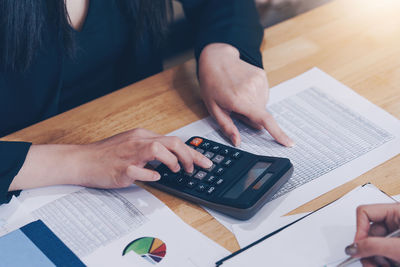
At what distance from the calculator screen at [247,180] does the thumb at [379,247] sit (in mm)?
166

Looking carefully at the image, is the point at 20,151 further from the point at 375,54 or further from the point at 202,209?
the point at 375,54

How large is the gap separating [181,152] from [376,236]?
0.28 metres

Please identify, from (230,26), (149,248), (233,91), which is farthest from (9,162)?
(230,26)

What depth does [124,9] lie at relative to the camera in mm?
963

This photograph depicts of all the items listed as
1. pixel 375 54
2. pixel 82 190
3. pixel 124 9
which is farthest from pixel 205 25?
pixel 82 190

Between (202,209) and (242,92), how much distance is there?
9.4 inches

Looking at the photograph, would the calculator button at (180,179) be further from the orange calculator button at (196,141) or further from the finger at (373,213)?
the finger at (373,213)

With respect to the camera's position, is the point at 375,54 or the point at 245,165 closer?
the point at 245,165

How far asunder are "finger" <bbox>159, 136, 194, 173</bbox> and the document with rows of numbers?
A: 77 mm

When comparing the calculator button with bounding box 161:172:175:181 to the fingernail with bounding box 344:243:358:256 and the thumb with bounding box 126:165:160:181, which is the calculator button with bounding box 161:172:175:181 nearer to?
the thumb with bounding box 126:165:160:181

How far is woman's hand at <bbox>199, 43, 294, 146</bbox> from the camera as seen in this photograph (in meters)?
0.71

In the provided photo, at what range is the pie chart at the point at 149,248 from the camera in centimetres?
55

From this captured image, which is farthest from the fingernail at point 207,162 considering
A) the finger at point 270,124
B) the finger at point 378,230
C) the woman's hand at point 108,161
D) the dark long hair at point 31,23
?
the dark long hair at point 31,23

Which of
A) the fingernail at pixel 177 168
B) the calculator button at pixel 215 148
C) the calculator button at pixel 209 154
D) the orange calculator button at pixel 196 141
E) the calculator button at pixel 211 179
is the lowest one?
the calculator button at pixel 211 179
